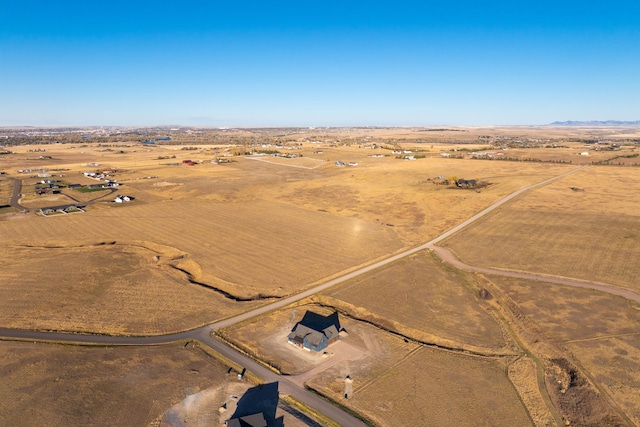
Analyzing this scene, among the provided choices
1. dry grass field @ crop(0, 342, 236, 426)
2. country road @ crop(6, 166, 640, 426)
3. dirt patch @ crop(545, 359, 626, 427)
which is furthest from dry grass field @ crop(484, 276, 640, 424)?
dry grass field @ crop(0, 342, 236, 426)

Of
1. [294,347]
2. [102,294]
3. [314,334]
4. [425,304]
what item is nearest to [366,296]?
[425,304]

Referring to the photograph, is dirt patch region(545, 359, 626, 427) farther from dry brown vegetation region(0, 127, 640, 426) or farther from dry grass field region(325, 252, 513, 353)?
dry grass field region(325, 252, 513, 353)

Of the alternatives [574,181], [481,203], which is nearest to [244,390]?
[481,203]

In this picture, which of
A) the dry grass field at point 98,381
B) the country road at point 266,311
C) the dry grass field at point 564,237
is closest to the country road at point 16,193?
the country road at point 266,311

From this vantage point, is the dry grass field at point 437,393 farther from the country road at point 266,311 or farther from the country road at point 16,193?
the country road at point 16,193

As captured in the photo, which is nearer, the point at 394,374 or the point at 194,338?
the point at 394,374

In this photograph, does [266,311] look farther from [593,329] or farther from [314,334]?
[593,329]

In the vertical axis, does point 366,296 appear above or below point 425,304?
above

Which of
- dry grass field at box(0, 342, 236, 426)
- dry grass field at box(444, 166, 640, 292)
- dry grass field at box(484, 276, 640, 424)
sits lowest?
dry grass field at box(0, 342, 236, 426)
